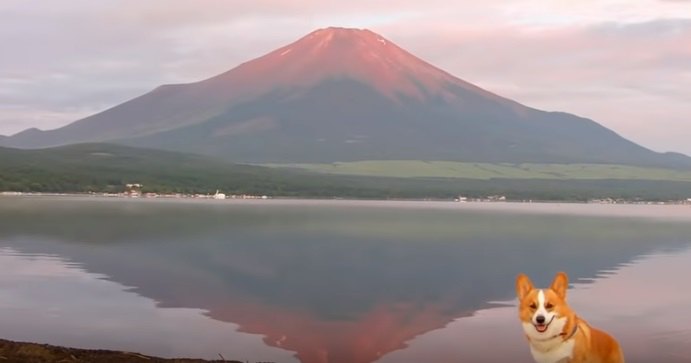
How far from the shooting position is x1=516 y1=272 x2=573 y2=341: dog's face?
9.12 metres

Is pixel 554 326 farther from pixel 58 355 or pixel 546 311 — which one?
pixel 58 355

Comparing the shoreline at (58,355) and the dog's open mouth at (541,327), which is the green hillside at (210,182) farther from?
the dog's open mouth at (541,327)

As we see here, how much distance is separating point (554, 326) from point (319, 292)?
17.6 meters

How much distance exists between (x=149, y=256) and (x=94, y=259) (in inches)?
93.9

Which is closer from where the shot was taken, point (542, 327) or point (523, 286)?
point (542, 327)

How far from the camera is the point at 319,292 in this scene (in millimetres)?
26438

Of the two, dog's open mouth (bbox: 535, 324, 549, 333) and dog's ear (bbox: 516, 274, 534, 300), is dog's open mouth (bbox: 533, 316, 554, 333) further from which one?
dog's ear (bbox: 516, 274, 534, 300)

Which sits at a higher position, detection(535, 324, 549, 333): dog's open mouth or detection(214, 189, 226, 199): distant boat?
detection(214, 189, 226, 199): distant boat

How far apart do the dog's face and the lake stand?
7622 mm

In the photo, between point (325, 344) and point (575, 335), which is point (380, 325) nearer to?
point (325, 344)

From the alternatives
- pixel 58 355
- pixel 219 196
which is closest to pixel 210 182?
pixel 219 196

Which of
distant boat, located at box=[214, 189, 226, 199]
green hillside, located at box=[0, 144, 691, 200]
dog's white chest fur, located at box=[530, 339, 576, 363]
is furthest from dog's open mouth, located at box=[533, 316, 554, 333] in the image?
distant boat, located at box=[214, 189, 226, 199]

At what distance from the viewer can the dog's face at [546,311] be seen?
912 centimetres

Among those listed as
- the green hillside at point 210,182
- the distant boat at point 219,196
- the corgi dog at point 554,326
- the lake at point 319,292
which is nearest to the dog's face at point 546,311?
the corgi dog at point 554,326
